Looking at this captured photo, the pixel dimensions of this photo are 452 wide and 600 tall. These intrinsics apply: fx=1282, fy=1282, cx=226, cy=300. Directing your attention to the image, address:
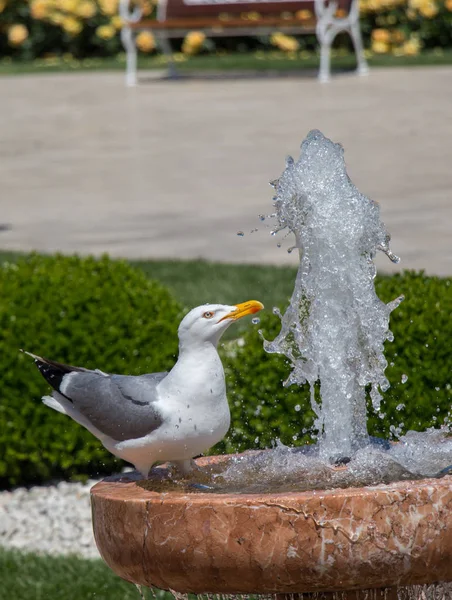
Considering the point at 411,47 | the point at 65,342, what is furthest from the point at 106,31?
the point at 65,342

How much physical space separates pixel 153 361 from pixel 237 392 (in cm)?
41

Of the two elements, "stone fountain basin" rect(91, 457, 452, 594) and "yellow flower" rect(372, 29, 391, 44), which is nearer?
"stone fountain basin" rect(91, 457, 452, 594)

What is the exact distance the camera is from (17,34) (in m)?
20.2

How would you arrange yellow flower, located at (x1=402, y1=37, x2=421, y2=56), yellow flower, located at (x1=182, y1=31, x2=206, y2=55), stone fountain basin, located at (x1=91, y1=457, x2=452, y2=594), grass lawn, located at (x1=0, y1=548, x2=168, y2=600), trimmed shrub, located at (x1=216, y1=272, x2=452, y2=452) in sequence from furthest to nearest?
1. yellow flower, located at (x1=182, y1=31, x2=206, y2=55)
2. yellow flower, located at (x1=402, y1=37, x2=421, y2=56)
3. trimmed shrub, located at (x1=216, y1=272, x2=452, y2=452)
4. grass lawn, located at (x1=0, y1=548, x2=168, y2=600)
5. stone fountain basin, located at (x1=91, y1=457, x2=452, y2=594)

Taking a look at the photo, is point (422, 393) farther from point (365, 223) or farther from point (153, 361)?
point (365, 223)

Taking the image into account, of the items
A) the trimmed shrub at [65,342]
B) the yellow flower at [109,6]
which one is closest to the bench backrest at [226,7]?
the yellow flower at [109,6]

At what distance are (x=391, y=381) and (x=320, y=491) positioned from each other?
6.46 feet

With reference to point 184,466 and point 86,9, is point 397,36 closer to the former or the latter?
point 86,9

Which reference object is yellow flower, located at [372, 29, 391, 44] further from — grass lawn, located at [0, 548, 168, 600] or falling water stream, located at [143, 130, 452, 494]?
falling water stream, located at [143, 130, 452, 494]

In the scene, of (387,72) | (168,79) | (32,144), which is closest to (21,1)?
(168,79)

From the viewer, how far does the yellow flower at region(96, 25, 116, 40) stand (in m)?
19.7

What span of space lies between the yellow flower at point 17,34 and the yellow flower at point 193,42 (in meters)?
2.55

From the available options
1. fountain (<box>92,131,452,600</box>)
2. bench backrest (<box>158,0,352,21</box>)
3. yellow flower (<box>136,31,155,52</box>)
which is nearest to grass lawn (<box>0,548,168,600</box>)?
fountain (<box>92,131,452,600</box>)

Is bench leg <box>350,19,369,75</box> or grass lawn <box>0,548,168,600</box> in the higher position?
bench leg <box>350,19,369,75</box>
